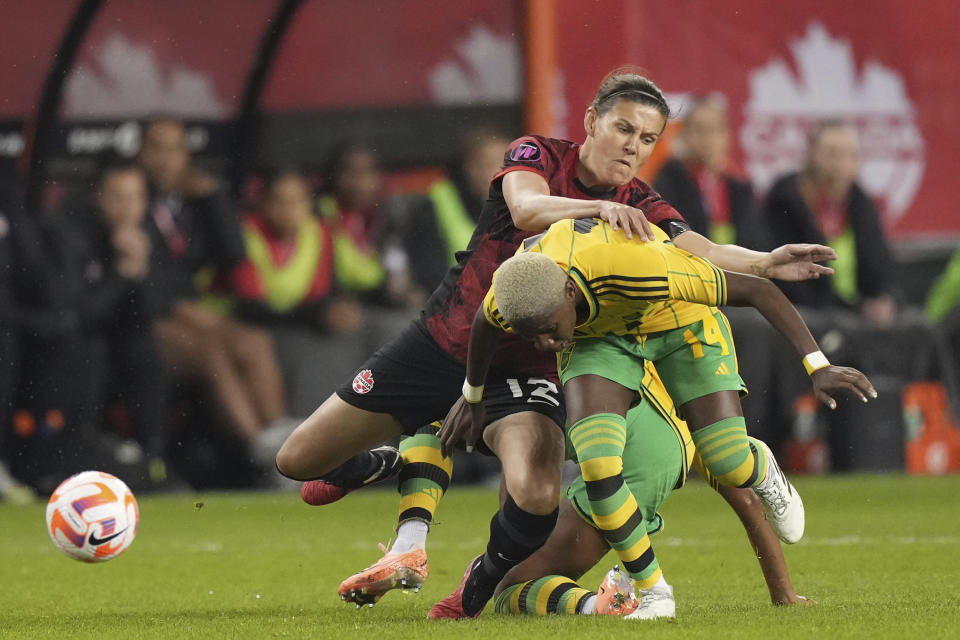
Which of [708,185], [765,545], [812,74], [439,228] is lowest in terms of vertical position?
[765,545]

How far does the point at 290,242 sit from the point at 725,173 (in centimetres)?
305

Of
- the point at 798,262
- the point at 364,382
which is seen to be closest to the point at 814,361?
the point at 798,262

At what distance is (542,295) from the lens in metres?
5.46

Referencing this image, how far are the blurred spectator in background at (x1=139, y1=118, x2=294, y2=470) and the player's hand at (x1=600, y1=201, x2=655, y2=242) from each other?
21.2 ft

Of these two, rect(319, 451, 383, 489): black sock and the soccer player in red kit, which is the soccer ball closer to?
the soccer player in red kit

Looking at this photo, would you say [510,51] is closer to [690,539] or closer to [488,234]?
[690,539]

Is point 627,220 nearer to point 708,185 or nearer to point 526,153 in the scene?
point 526,153

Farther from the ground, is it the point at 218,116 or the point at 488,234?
the point at 218,116

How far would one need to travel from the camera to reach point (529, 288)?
5.47 m

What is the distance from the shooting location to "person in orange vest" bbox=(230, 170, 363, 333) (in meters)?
12.2

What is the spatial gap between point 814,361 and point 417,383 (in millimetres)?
1501

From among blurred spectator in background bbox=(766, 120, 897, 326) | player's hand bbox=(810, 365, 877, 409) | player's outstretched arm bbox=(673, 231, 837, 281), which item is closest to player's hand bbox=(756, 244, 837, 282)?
player's outstretched arm bbox=(673, 231, 837, 281)

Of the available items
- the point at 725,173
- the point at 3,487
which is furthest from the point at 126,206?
the point at 725,173

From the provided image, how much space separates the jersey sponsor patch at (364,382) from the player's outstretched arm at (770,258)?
1.19 meters
